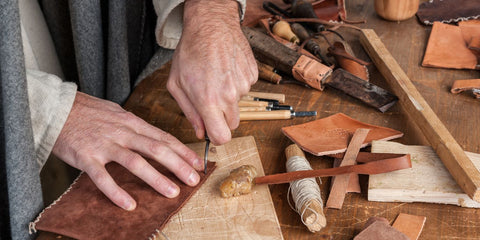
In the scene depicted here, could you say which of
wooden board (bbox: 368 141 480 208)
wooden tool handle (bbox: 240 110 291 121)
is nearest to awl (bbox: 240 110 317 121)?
wooden tool handle (bbox: 240 110 291 121)

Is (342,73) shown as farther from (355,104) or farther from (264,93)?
(264,93)

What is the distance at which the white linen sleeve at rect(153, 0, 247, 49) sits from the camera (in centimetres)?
148

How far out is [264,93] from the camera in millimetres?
1645

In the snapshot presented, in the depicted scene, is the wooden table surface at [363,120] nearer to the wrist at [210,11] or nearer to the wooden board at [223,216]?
the wooden board at [223,216]

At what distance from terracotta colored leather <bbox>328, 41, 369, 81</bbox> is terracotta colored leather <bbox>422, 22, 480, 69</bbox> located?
24 centimetres

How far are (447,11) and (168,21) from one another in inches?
46.8

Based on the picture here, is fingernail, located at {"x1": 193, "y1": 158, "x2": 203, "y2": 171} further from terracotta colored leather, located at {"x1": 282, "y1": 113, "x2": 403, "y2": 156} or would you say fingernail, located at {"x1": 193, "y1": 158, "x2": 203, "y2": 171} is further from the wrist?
the wrist

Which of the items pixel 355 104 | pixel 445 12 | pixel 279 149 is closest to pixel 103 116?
pixel 279 149

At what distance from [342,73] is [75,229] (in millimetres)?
1003

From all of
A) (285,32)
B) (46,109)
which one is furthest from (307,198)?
(285,32)

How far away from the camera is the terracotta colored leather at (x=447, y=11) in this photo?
6.37 ft

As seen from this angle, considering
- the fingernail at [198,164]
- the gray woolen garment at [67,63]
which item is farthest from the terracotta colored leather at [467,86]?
the gray woolen garment at [67,63]

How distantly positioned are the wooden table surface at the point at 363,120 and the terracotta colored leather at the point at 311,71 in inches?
1.7

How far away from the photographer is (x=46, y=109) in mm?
1230
